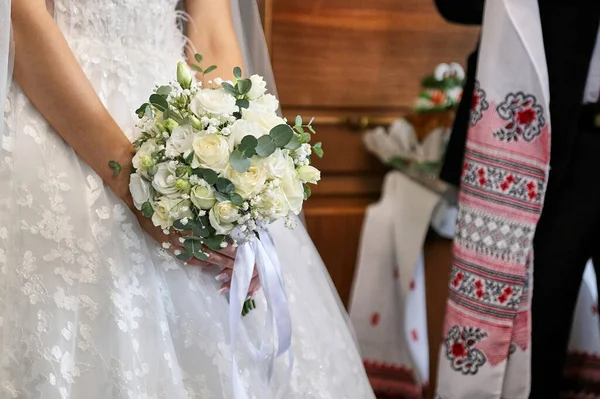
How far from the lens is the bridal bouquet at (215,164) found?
2.33ft

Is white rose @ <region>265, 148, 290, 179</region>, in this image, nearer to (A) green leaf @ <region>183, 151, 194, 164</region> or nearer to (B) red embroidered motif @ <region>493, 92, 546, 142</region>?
(A) green leaf @ <region>183, 151, 194, 164</region>

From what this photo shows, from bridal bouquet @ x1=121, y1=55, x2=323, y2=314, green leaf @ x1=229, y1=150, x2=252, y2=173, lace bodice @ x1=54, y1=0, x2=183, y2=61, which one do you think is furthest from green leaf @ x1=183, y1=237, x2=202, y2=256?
lace bodice @ x1=54, y1=0, x2=183, y2=61

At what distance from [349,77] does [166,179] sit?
1.15m

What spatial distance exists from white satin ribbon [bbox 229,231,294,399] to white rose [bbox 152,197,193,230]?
10 centimetres

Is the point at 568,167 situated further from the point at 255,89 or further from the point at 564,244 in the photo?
the point at 255,89

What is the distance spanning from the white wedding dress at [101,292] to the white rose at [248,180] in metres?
0.15

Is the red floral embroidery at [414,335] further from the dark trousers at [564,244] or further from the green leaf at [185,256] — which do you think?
the green leaf at [185,256]

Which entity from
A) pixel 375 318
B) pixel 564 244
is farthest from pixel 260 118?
pixel 375 318

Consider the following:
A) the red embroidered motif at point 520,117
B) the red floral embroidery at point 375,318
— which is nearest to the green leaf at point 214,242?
the red embroidered motif at point 520,117

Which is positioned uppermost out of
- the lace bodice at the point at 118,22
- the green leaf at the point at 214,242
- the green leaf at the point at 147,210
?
the lace bodice at the point at 118,22

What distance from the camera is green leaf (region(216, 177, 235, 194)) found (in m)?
0.71

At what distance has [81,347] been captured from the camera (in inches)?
28.5

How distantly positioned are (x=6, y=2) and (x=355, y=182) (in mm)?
1217

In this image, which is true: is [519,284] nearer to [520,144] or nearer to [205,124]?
[520,144]
